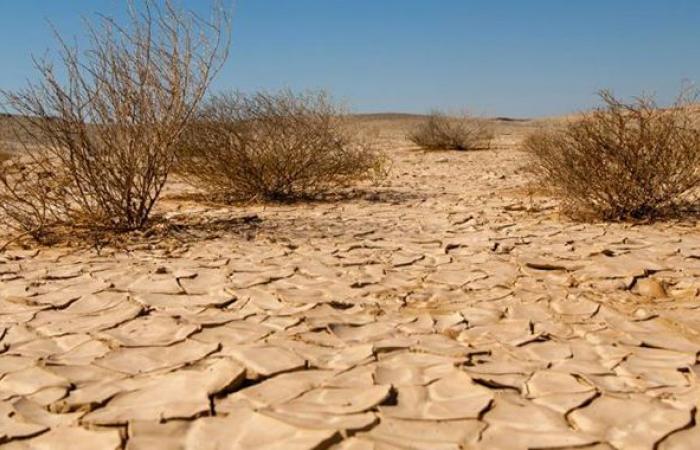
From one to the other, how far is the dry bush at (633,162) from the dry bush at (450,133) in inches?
405

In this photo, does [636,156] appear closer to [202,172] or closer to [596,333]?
[596,333]

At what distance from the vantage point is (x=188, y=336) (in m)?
2.53

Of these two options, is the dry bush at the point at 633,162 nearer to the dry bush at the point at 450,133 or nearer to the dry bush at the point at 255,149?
the dry bush at the point at 255,149

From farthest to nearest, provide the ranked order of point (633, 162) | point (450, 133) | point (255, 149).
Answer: point (450, 133), point (255, 149), point (633, 162)

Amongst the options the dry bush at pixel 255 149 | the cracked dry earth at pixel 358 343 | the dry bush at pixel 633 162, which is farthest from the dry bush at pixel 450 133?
the cracked dry earth at pixel 358 343

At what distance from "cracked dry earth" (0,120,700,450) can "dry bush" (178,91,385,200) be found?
7.22 feet

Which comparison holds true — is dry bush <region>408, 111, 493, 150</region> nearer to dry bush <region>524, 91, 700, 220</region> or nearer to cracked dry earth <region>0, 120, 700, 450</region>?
dry bush <region>524, 91, 700, 220</region>

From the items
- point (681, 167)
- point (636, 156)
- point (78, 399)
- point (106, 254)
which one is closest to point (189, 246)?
point (106, 254)

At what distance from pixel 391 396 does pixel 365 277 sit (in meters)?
1.50

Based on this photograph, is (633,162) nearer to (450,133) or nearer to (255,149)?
(255,149)

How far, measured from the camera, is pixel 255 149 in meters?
6.62

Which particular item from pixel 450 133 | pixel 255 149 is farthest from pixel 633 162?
pixel 450 133

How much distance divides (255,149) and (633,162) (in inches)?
132

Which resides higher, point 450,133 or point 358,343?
point 450,133
